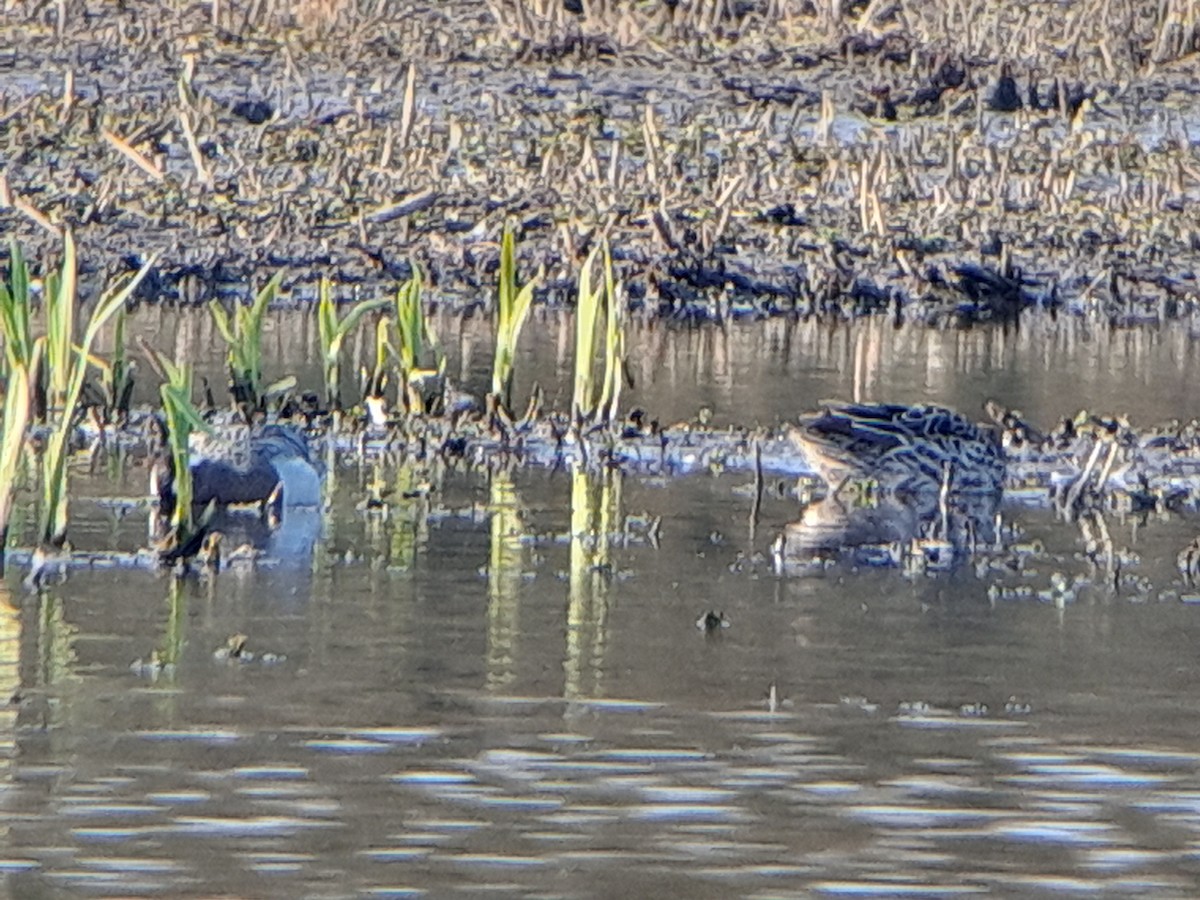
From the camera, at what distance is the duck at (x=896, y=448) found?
11.5 m

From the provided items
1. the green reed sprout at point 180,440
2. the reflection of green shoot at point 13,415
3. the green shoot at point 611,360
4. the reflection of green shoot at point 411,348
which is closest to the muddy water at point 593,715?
the green reed sprout at point 180,440

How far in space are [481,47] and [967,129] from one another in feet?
13.1

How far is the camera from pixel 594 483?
1187cm

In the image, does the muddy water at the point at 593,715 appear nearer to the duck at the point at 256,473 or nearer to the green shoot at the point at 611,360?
the duck at the point at 256,473

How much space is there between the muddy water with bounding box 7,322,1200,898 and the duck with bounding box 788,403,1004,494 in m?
0.25

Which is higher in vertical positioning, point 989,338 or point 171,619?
point 989,338

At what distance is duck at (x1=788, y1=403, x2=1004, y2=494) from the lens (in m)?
11.5

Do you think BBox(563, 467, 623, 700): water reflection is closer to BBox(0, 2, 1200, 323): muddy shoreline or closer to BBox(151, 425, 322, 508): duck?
BBox(151, 425, 322, 508): duck

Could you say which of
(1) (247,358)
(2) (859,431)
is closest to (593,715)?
(2) (859,431)

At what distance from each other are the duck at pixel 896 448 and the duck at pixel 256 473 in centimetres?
184

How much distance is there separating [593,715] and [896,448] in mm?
4078

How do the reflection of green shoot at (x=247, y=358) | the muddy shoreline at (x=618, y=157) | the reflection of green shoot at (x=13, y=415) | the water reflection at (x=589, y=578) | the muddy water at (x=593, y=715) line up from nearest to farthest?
1. the muddy water at (x=593, y=715)
2. the water reflection at (x=589, y=578)
3. the reflection of green shoot at (x=13, y=415)
4. the reflection of green shoot at (x=247, y=358)
5. the muddy shoreline at (x=618, y=157)

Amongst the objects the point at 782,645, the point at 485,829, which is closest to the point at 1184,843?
the point at 485,829

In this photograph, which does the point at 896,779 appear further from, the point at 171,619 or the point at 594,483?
the point at 594,483
